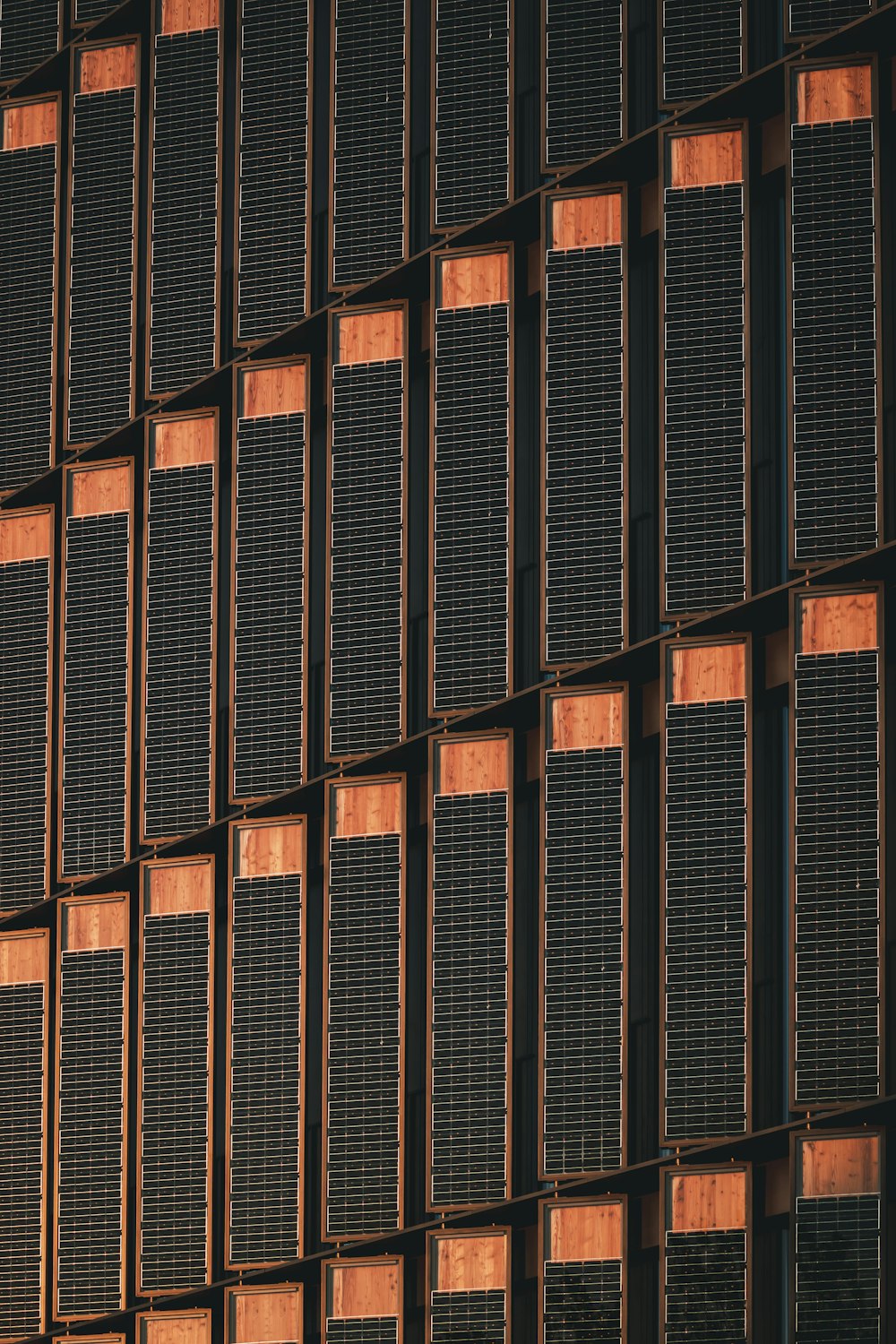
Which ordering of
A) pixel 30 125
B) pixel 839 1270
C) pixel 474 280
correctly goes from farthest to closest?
pixel 30 125 < pixel 474 280 < pixel 839 1270

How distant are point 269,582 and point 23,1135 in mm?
6743

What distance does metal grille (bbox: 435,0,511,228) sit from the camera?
23.6m

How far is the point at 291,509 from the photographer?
79.3 ft

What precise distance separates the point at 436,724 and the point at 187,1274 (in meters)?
6.42

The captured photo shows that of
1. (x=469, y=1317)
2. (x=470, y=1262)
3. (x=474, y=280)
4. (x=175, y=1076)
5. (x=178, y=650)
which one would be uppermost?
(x=474, y=280)

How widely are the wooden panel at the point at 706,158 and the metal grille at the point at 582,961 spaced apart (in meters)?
5.86

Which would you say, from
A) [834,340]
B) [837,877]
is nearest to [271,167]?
[834,340]

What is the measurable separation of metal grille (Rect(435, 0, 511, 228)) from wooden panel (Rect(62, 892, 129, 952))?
8.36 m

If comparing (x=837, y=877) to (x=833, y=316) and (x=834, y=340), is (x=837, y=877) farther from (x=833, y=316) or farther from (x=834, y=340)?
(x=833, y=316)

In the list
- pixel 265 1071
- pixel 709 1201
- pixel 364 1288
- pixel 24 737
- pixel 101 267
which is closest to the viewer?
pixel 709 1201

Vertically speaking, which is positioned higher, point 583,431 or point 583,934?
point 583,431

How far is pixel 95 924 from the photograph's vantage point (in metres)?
24.8

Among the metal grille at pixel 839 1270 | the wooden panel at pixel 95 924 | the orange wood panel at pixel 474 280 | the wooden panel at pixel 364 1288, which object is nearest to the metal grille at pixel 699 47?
the orange wood panel at pixel 474 280

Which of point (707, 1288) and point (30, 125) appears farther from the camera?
point (30, 125)
